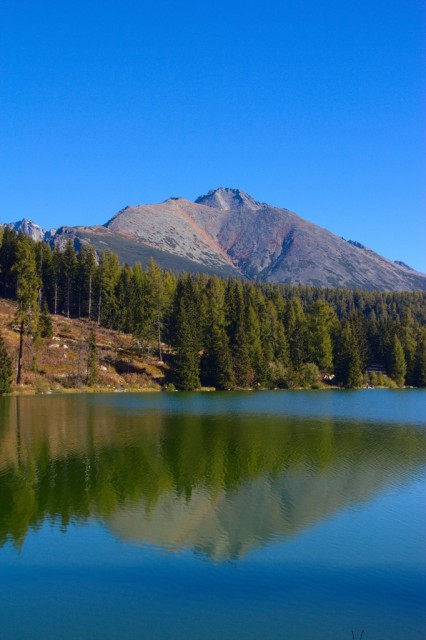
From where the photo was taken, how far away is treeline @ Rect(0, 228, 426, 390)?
101m

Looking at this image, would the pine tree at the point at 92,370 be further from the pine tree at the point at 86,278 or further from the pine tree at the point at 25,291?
the pine tree at the point at 86,278

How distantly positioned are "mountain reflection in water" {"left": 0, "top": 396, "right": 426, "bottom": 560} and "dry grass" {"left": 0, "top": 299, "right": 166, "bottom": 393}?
29.5m

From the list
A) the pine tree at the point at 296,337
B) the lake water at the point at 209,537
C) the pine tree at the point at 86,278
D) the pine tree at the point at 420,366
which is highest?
the pine tree at the point at 86,278

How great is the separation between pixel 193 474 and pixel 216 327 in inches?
3042

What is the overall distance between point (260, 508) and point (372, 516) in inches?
175

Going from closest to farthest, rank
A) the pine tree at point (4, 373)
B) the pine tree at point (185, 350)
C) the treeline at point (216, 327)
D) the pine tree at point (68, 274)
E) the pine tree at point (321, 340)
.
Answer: the pine tree at point (4, 373)
the pine tree at point (185, 350)
the treeline at point (216, 327)
the pine tree at point (321, 340)
the pine tree at point (68, 274)

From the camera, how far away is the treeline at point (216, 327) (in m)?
101

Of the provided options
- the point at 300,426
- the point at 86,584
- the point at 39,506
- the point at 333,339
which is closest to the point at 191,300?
the point at 333,339

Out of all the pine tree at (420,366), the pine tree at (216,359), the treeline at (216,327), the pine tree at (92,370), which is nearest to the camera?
the pine tree at (92,370)

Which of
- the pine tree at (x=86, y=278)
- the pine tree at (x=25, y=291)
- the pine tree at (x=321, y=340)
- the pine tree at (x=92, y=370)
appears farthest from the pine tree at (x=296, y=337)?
the pine tree at (x=25, y=291)

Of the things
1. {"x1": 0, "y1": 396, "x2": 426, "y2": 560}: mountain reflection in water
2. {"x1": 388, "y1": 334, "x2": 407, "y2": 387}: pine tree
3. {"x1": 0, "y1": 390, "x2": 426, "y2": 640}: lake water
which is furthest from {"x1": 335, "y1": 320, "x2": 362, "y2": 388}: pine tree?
{"x1": 0, "y1": 390, "x2": 426, "y2": 640}: lake water

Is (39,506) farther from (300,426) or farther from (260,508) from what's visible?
(300,426)

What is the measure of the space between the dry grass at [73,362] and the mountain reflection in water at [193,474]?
2950 centimetres

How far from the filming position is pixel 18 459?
30.9 metres
